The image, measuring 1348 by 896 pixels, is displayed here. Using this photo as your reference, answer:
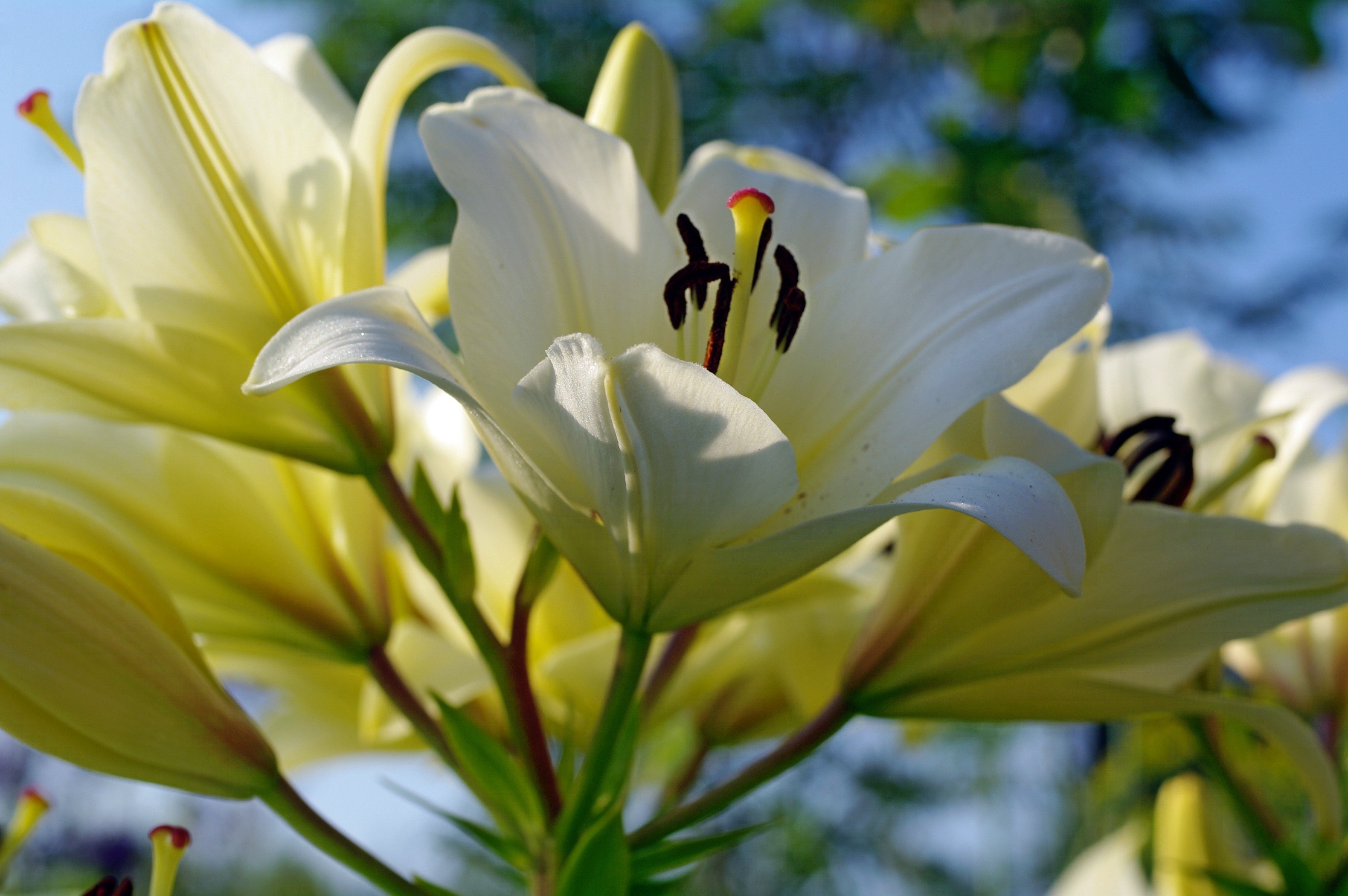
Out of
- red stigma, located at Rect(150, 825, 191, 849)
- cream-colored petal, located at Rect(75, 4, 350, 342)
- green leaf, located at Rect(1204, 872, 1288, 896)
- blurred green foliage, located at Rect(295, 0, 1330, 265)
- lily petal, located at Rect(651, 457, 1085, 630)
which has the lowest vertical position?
blurred green foliage, located at Rect(295, 0, 1330, 265)

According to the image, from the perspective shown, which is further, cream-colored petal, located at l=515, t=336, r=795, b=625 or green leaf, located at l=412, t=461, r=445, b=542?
green leaf, located at l=412, t=461, r=445, b=542

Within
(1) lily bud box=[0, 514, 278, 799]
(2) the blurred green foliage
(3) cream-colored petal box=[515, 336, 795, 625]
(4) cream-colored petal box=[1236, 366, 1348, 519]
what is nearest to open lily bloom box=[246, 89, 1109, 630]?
(3) cream-colored petal box=[515, 336, 795, 625]

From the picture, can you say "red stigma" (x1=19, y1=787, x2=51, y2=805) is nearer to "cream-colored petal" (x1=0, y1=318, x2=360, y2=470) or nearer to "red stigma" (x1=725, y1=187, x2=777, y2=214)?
"cream-colored petal" (x1=0, y1=318, x2=360, y2=470)

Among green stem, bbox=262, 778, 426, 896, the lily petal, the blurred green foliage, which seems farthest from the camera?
the blurred green foliage

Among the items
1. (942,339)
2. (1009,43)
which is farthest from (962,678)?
(1009,43)

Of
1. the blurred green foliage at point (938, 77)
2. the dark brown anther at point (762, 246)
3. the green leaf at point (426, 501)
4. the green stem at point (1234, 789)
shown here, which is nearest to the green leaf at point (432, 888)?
the green leaf at point (426, 501)

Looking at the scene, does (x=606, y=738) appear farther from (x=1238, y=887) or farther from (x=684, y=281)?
(x=1238, y=887)

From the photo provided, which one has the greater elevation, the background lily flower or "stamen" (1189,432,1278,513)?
the background lily flower
